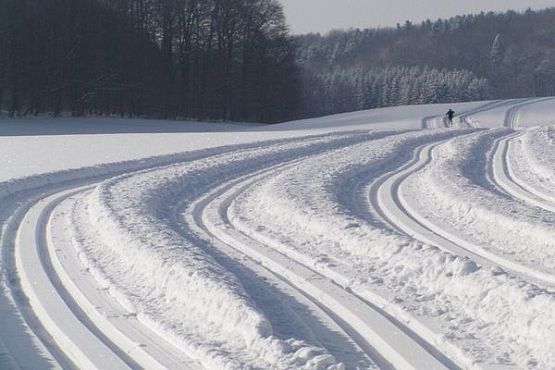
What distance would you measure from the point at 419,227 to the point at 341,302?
4430 mm

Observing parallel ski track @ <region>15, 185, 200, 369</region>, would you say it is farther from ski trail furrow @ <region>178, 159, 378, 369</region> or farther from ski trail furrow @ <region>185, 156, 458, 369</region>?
ski trail furrow @ <region>185, 156, 458, 369</region>

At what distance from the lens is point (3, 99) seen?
198 ft

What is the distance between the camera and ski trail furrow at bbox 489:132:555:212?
15.0 metres

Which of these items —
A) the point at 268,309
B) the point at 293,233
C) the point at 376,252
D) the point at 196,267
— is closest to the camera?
the point at 268,309

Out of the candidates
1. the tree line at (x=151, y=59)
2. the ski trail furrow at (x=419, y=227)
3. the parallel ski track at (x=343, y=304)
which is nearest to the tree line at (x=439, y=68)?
the tree line at (x=151, y=59)

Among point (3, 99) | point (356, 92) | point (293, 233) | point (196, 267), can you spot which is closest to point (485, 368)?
point (196, 267)

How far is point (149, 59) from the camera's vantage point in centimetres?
6812

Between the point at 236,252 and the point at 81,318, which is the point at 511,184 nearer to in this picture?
the point at 236,252

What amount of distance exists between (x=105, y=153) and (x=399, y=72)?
105m

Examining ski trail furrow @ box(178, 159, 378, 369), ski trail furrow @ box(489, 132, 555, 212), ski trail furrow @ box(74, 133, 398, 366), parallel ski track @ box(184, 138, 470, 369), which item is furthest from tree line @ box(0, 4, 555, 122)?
parallel ski track @ box(184, 138, 470, 369)

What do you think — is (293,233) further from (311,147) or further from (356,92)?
(356,92)

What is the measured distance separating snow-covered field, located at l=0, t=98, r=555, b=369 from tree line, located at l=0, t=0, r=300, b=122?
42.2m

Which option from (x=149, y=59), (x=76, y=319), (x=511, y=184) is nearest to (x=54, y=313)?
(x=76, y=319)

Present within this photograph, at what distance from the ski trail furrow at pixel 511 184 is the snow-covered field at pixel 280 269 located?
0.17 ft
